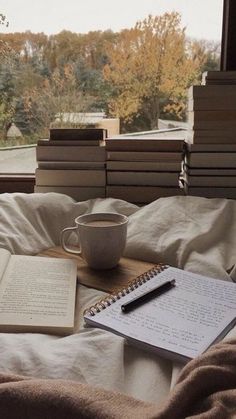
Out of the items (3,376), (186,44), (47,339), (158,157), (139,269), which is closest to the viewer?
(3,376)

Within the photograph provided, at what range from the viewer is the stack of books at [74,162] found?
956mm

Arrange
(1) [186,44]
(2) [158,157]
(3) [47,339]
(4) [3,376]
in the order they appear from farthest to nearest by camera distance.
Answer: (1) [186,44] → (2) [158,157] → (3) [47,339] → (4) [3,376]

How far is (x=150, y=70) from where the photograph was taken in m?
1.10

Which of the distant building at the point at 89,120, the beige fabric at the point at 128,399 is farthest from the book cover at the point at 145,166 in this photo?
the beige fabric at the point at 128,399

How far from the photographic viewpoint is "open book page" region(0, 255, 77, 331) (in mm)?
517

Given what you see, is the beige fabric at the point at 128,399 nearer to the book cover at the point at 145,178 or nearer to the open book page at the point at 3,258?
the open book page at the point at 3,258

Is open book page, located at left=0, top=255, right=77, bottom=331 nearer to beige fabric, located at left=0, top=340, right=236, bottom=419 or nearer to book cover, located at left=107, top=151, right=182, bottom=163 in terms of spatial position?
beige fabric, located at left=0, top=340, right=236, bottom=419

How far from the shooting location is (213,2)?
3.42 feet

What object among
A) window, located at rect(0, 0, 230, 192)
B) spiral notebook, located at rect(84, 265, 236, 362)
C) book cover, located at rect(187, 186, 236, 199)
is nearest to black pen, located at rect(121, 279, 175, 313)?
spiral notebook, located at rect(84, 265, 236, 362)

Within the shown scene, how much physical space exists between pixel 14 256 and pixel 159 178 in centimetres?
41

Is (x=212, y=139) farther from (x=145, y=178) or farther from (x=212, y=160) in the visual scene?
(x=145, y=178)

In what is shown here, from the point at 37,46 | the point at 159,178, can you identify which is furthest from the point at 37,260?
the point at 37,46

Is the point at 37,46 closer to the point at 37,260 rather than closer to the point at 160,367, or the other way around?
the point at 37,260

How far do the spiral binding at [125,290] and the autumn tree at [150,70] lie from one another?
574 mm
